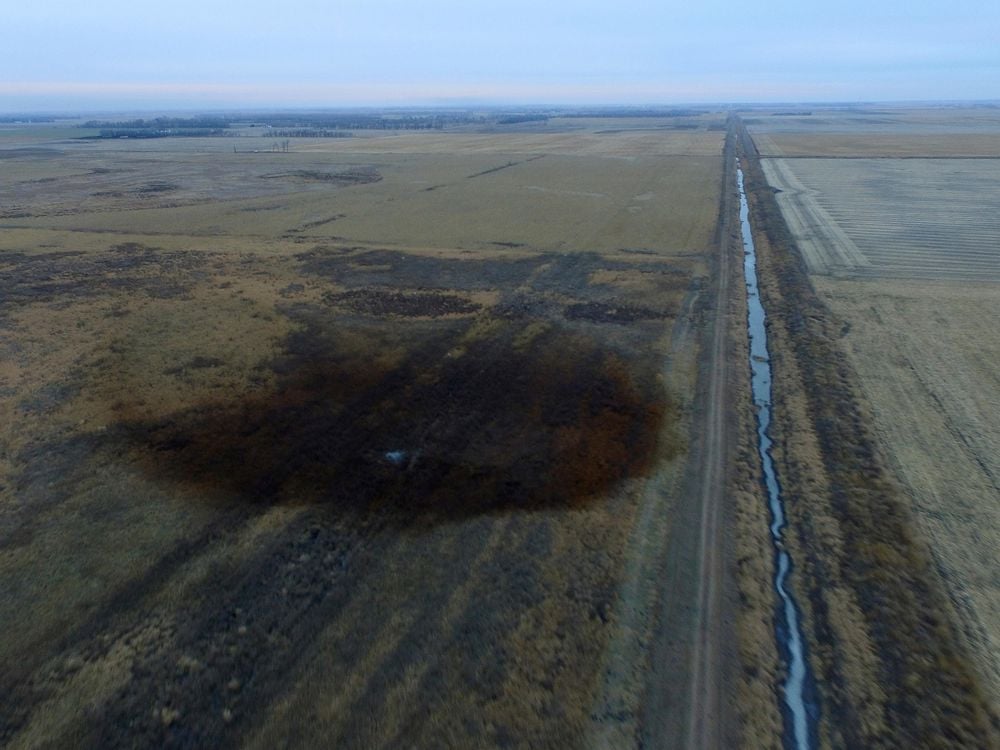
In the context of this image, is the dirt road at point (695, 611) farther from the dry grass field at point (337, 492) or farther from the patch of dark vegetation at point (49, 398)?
the patch of dark vegetation at point (49, 398)

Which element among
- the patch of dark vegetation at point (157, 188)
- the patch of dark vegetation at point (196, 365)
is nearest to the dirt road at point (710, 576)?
the patch of dark vegetation at point (196, 365)

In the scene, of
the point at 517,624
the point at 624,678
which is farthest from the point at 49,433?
the point at 624,678

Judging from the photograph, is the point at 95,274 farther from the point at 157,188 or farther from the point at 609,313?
the point at 157,188

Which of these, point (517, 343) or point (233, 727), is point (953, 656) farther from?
point (517, 343)

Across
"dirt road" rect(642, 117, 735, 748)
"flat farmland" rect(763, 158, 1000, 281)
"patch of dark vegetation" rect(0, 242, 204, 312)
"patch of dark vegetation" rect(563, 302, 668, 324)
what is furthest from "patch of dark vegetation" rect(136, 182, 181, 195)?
"dirt road" rect(642, 117, 735, 748)

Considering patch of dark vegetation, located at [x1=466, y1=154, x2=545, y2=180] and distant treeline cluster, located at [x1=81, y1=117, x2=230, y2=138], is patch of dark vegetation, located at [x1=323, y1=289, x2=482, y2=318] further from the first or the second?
distant treeline cluster, located at [x1=81, y1=117, x2=230, y2=138]

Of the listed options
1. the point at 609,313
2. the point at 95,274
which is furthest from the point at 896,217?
the point at 95,274

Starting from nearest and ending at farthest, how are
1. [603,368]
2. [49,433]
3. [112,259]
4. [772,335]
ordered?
[49,433] → [603,368] → [772,335] → [112,259]
